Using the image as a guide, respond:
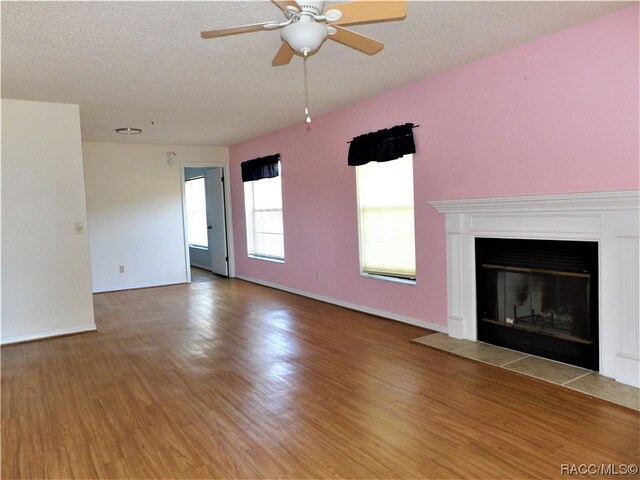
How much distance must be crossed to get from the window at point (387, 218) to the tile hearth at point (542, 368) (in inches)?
37.1

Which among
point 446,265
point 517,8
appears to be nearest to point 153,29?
point 517,8

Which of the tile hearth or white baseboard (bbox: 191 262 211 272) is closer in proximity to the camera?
the tile hearth

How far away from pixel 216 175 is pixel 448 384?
6.45 m

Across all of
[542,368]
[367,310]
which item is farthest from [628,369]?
[367,310]

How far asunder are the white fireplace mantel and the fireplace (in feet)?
0.32

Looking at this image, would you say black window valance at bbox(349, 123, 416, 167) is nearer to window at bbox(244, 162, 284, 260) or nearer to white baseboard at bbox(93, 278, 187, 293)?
window at bbox(244, 162, 284, 260)

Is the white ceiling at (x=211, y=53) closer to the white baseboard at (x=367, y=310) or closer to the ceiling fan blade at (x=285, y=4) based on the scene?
the ceiling fan blade at (x=285, y=4)

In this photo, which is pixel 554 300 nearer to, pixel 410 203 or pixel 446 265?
pixel 446 265

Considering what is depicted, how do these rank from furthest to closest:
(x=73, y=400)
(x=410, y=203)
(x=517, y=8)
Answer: (x=410, y=203)
(x=73, y=400)
(x=517, y=8)

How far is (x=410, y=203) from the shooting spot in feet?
15.1

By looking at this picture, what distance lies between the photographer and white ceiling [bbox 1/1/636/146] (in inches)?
106

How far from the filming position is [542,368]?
3.24 m

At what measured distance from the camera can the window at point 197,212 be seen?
9.74 m

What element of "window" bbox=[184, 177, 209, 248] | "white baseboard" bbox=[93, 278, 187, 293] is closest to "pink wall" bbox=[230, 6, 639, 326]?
"white baseboard" bbox=[93, 278, 187, 293]
